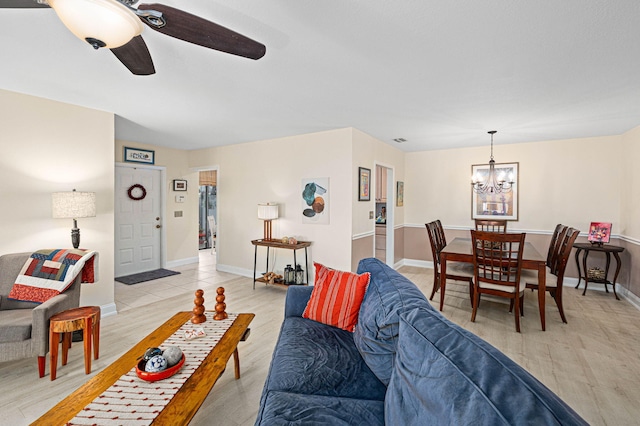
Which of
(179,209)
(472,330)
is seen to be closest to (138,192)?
(179,209)

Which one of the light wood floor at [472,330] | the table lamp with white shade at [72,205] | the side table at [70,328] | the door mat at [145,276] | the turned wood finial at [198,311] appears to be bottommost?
the light wood floor at [472,330]

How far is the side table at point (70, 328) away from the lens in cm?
219

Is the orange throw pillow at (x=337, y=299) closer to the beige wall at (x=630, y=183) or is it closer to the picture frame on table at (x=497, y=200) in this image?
the picture frame on table at (x=497, y=200)

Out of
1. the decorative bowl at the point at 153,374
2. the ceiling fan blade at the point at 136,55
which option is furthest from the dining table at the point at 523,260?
the ceiling fan blade at the point at 136,55

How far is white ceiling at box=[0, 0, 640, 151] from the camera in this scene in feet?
5.54

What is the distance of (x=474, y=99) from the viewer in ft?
9.89

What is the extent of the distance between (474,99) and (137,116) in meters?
3.85

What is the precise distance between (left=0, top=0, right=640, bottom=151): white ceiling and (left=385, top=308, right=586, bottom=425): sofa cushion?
1637 mm

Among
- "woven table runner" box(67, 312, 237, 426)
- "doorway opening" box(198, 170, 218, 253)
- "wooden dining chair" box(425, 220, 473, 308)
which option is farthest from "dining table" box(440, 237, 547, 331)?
"doorway opening" box(198, 170, 218, 253)

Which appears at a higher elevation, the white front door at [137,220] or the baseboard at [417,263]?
the white front door at [137,220]

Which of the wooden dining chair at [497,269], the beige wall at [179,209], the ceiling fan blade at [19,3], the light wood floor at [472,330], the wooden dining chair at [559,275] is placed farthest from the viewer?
the beige wall at [179,209]

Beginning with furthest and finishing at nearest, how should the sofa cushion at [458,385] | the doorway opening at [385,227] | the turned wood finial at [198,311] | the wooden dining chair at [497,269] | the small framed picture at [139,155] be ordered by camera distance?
the doorway opening at [385,227] < the small framed picture at [139,155] < the wooden dining chair at [497,269] < the turned wood finial at [198,311] < the sofa cushion at [458,385]

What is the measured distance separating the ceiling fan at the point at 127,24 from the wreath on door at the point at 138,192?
463cm

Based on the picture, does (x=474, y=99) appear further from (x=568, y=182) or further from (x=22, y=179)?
(x=22, y=179)
